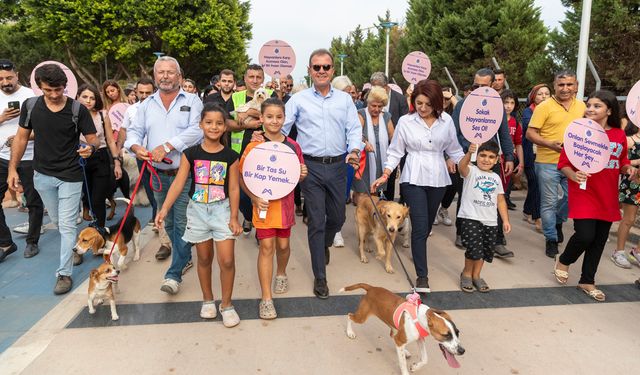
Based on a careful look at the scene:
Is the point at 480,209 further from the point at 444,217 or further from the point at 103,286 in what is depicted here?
the point at 103,286

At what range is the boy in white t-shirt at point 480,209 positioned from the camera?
13.4ft

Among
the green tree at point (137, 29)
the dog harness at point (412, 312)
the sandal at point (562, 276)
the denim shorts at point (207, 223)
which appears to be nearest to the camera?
the dog harness at point (412, 312)

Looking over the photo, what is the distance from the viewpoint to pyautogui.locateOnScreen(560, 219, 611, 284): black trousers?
13.2ft

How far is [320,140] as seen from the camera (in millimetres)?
3971

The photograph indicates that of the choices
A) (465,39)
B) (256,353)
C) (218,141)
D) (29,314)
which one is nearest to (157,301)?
(29,314)

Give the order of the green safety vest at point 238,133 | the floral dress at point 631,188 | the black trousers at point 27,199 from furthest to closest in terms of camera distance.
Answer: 1. the green safety vest at point 238,133
2. the black trousers at point 27,199
3. the floral dress at point 631,188

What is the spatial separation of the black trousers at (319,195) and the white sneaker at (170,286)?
4.36 feet

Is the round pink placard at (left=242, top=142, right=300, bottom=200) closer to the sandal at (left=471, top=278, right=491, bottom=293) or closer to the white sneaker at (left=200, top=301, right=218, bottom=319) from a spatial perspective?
the white sneaker at (left=200, top=301, right=218, bottom=319)

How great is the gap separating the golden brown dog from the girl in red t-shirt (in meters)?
1.65

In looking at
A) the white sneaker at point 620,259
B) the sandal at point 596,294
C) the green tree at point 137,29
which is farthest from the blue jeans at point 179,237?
the green tree at point 137,29

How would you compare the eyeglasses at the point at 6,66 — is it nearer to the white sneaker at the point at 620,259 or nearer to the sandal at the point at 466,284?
the sandal at the point at 466,284

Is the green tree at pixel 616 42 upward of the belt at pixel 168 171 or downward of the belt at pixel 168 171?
upward

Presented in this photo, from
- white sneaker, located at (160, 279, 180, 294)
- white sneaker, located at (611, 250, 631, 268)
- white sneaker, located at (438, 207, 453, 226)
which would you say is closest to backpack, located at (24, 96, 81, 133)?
white sneaker, located at (160, 279, 180, 294)

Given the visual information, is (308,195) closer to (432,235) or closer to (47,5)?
(432,235)
